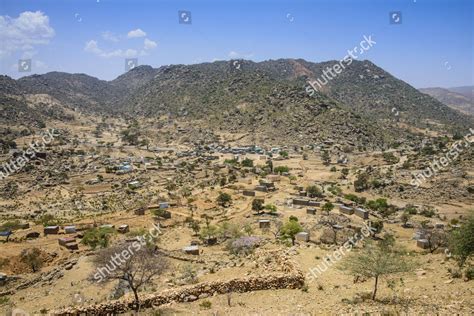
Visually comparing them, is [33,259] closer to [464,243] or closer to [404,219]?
[464,243]

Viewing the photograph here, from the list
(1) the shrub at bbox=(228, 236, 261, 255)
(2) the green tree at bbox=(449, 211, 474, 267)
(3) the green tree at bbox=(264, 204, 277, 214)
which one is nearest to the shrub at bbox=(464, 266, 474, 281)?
(2) the green tree at bbox=(449, 211, 474, 267)

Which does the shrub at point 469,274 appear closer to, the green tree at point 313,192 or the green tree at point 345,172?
the green tree at point 313,192

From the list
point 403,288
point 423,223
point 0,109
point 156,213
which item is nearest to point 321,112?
point 423,223

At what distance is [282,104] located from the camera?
4562 inches

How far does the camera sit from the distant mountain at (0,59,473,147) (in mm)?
107312

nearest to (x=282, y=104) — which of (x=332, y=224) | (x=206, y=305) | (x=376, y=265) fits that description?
(x=332, y=224)

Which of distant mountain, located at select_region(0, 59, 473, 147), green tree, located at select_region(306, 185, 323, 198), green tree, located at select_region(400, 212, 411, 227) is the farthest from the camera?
distant mountain, located at select_region(0, 59, 473, 147)

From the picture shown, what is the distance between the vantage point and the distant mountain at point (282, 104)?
10731cm

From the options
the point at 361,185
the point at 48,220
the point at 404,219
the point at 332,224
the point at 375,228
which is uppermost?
the point at 48,220

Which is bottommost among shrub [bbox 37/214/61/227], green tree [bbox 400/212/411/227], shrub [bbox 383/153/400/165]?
green tree [bbox 400/212/411/227]

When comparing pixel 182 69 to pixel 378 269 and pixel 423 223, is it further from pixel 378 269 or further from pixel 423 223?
pixel 378 269

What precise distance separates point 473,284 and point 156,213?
104 feet

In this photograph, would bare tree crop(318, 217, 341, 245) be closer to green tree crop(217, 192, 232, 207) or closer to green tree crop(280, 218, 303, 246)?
green tree crop(280, 218, 303, 246)

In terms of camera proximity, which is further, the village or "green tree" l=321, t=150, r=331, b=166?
"green tree" l=321, t=150, r=331, b=166
